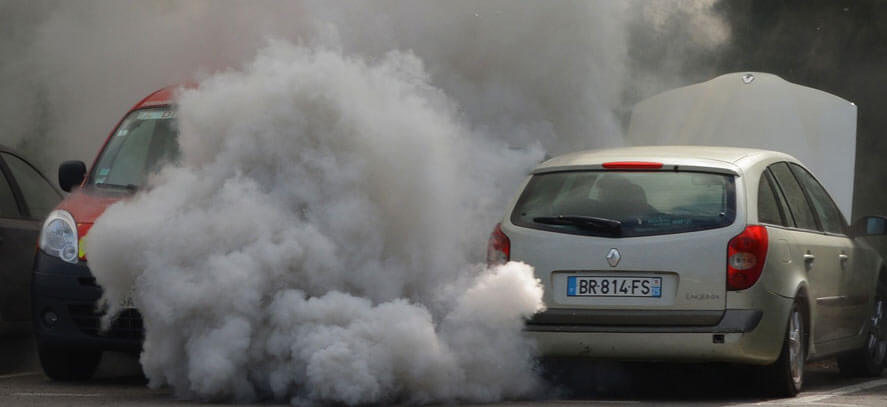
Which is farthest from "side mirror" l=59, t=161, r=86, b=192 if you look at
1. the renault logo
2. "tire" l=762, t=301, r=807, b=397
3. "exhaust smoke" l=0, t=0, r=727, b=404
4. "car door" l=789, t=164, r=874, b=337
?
"tire" l=762, t=301, r=807, b=397

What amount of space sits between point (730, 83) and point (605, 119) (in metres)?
1.69

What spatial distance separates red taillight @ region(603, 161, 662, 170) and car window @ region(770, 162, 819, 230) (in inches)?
34.5

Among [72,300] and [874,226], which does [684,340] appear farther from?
[72,300]

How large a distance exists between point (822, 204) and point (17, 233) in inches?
211

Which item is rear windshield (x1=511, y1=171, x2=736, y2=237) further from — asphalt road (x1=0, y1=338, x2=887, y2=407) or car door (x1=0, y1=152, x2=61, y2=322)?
car door (x1=0, y1=152, x2=61, y2=322)

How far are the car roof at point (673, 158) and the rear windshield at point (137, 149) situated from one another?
274 cm

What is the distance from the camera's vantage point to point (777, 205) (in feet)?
30.5

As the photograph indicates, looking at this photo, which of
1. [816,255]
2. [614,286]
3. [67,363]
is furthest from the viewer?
[67,363]

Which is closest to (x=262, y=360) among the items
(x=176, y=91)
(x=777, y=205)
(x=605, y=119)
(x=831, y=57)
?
(x=176, y=91)

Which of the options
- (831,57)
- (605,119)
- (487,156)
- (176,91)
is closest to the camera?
(176,91)

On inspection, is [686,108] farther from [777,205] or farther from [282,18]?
→ [777,205]

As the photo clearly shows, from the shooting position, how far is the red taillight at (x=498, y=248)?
29.4 ft

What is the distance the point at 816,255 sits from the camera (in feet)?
31.4

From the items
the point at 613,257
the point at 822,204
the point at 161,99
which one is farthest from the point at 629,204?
the point at 161,99
